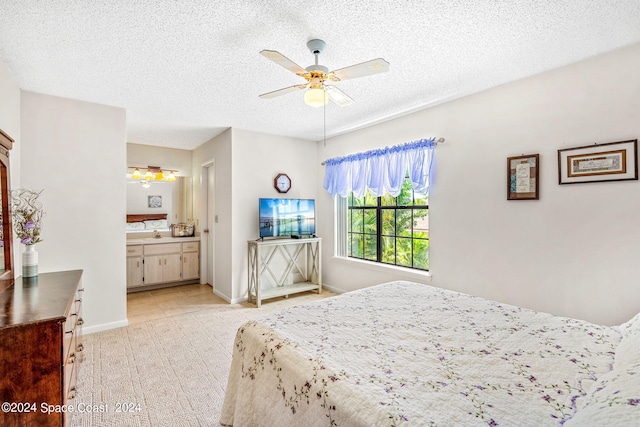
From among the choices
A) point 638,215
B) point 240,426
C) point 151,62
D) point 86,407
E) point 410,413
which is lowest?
point 86,407

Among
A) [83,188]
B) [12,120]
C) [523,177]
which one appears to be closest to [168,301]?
[83,188]

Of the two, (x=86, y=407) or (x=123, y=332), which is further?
(x=123, y=332)

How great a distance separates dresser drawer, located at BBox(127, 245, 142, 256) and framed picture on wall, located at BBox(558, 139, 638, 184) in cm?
548

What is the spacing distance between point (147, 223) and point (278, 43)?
181 inches

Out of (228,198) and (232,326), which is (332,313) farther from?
(228,198)

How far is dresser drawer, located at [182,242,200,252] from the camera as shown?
210 inches

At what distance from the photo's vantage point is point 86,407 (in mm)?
2051

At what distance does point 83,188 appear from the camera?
3.23m

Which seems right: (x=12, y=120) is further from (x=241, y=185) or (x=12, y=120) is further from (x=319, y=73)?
(x=319, y=73)

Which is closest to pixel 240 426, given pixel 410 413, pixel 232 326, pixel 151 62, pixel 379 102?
pixel 410 413

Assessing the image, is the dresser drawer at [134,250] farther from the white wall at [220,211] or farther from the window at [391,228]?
the window at [391,228]

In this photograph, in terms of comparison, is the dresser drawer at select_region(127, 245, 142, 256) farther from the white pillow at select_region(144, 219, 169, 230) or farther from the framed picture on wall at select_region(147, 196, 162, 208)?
the framed picture on wall at select_region(147, 196, 162, 208)

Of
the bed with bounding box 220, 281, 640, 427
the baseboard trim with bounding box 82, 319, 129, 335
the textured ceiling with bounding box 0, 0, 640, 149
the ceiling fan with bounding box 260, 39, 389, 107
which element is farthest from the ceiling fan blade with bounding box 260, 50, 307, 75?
the baseboard trim with bounding box 82, 319, 129, 335

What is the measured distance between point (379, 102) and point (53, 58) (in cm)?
290
